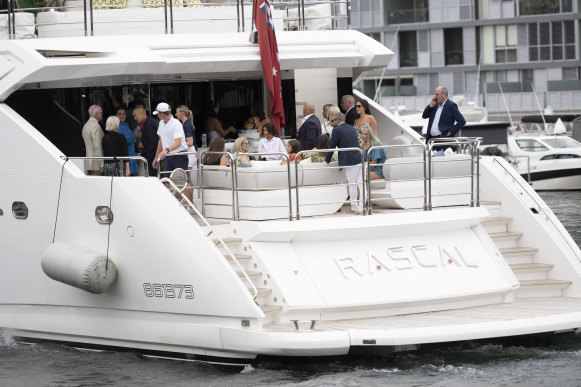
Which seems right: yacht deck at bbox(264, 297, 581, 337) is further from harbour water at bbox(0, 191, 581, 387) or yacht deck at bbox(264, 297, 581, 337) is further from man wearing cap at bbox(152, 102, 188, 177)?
man wearing cap at bbox(152, 102, 188, 177)

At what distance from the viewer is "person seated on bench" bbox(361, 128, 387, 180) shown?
1240 cm

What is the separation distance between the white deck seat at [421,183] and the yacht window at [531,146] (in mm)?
23710

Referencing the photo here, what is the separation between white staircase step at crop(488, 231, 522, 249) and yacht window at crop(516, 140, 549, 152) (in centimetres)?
2318

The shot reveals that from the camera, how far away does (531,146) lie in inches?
1403

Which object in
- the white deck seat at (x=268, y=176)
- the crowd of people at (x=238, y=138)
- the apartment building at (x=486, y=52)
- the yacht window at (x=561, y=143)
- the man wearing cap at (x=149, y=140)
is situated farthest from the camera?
the apartment building at (x=486, y=52)

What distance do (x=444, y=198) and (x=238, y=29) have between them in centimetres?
348

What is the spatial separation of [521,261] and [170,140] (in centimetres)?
425

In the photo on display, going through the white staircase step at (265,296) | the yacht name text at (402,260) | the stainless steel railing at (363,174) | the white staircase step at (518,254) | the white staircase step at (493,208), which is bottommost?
the white staircase step at (265,296)

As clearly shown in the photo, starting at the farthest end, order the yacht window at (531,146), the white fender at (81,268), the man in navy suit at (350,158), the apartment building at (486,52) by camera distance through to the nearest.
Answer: the apartment building at (486,52) → the yacht window at (531,146) → the man in navy suit at (350,158) → the white fender at (81,268)

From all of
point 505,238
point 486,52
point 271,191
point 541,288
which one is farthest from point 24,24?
point 486,52

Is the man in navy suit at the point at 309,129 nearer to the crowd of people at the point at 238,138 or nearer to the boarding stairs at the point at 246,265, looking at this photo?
the crowd of people at the point at 238,138

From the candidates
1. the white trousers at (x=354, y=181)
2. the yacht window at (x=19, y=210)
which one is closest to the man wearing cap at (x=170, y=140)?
the yacht window at (x=19, y=210)

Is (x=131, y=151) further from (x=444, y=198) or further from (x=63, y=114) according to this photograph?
(x=444, y=198)

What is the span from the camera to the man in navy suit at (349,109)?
13688 millimetres
